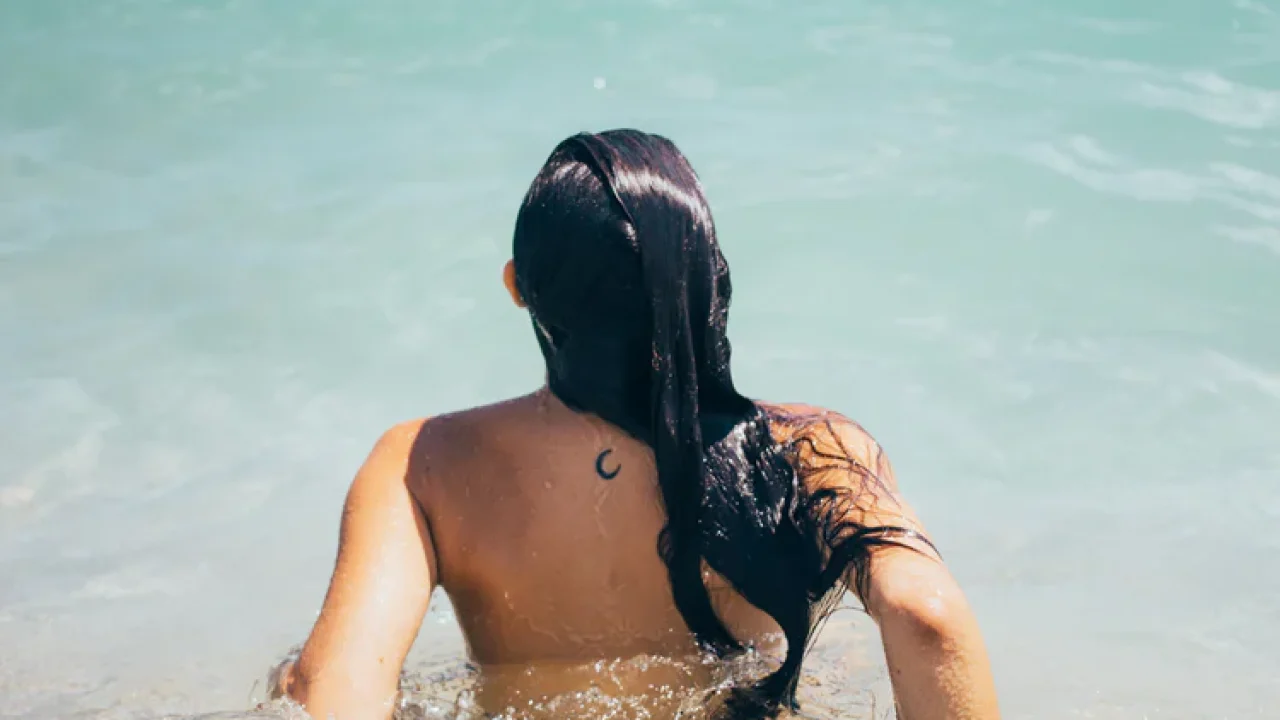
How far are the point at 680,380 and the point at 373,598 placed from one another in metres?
0.52

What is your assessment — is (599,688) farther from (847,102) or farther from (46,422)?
(847,102)

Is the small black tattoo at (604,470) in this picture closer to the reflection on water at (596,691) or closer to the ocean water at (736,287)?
the reflection on water at (596,691)

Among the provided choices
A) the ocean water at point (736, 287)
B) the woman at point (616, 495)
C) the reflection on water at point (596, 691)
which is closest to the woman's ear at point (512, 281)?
the woman at point (616, 495)

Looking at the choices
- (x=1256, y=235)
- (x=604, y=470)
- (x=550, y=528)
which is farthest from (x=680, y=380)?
(x=1256, y=235)

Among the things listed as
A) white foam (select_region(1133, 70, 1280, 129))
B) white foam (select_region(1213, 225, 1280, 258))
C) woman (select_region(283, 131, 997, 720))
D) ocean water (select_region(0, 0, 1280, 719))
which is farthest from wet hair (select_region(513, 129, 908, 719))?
white foam (select_region(1133, 70, 1280, 129))

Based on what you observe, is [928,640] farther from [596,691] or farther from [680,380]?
[596,691]

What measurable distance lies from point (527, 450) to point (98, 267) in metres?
3.72

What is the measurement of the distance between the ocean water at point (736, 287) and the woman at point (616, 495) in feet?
1.37

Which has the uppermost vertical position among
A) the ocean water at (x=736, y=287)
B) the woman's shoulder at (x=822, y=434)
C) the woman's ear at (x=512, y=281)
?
the woman's ear at (x=512, y=281)

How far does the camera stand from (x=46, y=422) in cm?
436

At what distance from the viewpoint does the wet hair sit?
1.79m

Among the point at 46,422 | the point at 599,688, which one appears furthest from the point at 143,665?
the point at 599,688

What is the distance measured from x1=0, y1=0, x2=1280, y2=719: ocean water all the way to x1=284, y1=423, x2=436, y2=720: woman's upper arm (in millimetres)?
457

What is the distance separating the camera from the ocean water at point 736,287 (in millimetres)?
3535
